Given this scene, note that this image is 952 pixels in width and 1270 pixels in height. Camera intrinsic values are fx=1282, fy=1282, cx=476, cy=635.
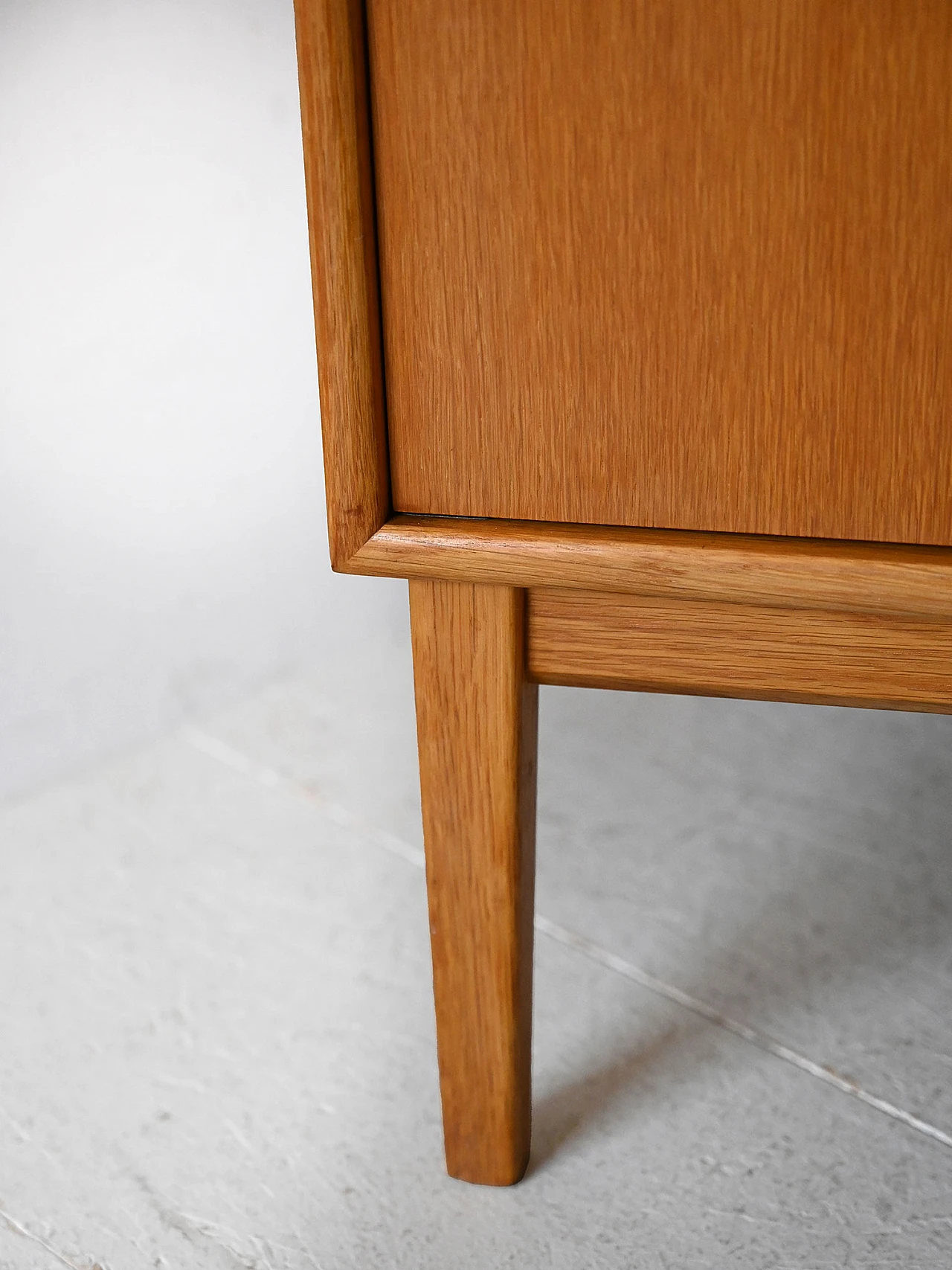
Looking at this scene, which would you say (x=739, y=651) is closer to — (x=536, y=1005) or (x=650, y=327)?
(x=650, y=327)

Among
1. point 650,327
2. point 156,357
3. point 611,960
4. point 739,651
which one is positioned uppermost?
point 650,327

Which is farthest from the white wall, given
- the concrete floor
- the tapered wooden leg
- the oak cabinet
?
the oak cabinet

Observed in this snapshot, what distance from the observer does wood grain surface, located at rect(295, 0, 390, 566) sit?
454mm

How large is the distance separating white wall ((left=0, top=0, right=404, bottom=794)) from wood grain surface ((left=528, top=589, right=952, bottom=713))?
32.3 inches

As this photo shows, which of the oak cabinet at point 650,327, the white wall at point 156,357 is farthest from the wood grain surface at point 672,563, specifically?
the white wall at point 156,357

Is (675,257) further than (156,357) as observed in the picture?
No

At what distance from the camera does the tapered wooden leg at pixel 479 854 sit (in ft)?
1.80

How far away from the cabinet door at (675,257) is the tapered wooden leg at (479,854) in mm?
74

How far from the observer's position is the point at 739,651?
520 millimetres

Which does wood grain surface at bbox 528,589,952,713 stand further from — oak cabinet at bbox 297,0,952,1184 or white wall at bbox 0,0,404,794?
white wall at bbox 0,0,404,794

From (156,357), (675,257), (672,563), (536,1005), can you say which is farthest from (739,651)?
(156,357)

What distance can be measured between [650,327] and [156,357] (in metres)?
1.39

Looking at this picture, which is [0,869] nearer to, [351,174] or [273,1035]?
[273,1035]

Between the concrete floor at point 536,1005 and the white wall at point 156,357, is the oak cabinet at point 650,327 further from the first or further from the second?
the white wall at point 156,357
